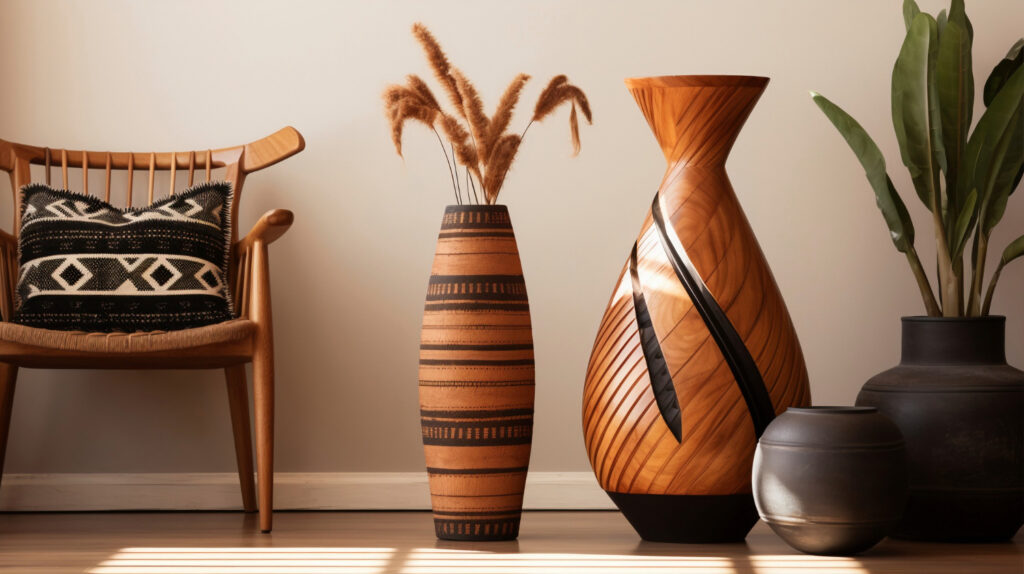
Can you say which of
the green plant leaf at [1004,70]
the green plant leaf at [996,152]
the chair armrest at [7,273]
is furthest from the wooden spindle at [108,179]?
the green plant leaf at [1004,70]

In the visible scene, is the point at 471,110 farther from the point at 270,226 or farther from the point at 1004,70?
the point at 1004,70

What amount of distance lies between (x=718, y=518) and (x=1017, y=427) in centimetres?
58

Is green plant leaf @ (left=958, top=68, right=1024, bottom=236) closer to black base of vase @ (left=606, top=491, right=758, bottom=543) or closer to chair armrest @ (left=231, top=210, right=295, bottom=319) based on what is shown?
black base of vase @ (left=606, top=491, right=758, bottom=543)

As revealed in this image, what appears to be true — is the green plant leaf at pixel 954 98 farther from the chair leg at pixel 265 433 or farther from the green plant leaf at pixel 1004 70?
the chair leg at pixel 265 433

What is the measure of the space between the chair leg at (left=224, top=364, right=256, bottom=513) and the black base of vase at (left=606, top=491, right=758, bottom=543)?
0.87 meters

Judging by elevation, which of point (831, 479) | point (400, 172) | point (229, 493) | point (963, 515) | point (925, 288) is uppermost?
point (400, 172)

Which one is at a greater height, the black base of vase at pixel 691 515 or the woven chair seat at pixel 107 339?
the woven chair seat at pixel 107 339

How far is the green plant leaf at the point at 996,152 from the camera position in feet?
6.76

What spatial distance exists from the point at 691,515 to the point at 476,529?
0.39m

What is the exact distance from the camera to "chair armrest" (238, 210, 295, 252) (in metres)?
2.07

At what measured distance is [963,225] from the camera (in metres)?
2.06

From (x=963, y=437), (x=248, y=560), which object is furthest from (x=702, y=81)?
(x=248, y=560)

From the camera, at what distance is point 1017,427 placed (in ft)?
6.33

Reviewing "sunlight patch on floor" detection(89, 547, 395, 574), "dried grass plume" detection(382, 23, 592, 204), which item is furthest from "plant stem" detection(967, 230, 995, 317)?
"sunlight patch on floor" detection(89, 547, 395, 574)
